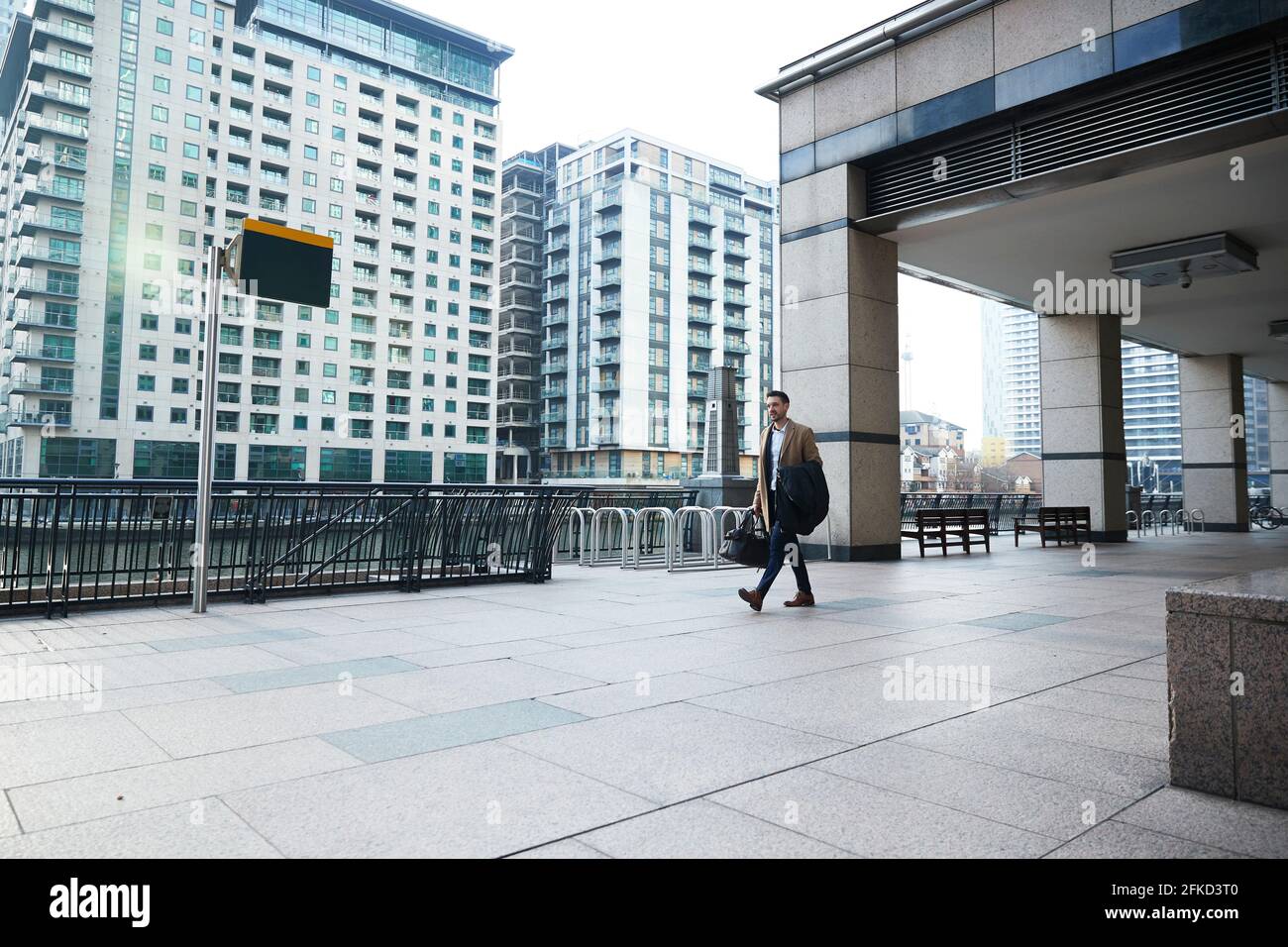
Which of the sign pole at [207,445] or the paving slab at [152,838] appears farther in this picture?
the sign pole at [207,445]

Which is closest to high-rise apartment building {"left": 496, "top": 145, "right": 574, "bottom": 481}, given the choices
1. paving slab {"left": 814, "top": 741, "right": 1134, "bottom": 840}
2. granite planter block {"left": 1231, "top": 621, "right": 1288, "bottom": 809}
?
paving slab {"left": 814, "top": 741, "right": 1134, "bottom": 840}

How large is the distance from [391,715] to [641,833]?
2004 mm

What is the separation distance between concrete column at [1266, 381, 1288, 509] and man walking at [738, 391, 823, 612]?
36.6 m

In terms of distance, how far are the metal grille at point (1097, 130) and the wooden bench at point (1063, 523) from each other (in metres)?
8.98

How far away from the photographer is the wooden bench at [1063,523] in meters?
19.7

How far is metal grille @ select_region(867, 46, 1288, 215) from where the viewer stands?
10.7m

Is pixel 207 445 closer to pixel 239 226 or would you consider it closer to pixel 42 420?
pixel 239 226

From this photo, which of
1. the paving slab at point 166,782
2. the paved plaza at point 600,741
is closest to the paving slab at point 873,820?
the paved plaza at point 600,741

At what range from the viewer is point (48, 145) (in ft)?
210

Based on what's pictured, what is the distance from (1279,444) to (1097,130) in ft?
103

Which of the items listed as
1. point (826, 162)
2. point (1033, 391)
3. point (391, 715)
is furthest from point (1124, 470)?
point (1033, 391)

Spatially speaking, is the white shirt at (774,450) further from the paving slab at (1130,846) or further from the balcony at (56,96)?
the balcony at (56,96)

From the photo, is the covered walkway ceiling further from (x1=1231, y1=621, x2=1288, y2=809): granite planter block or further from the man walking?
(x1=1231, y1=621, x2=1288, y2=809): granite planter block

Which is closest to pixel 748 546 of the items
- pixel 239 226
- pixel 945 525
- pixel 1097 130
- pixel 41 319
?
pixel 1097 130
